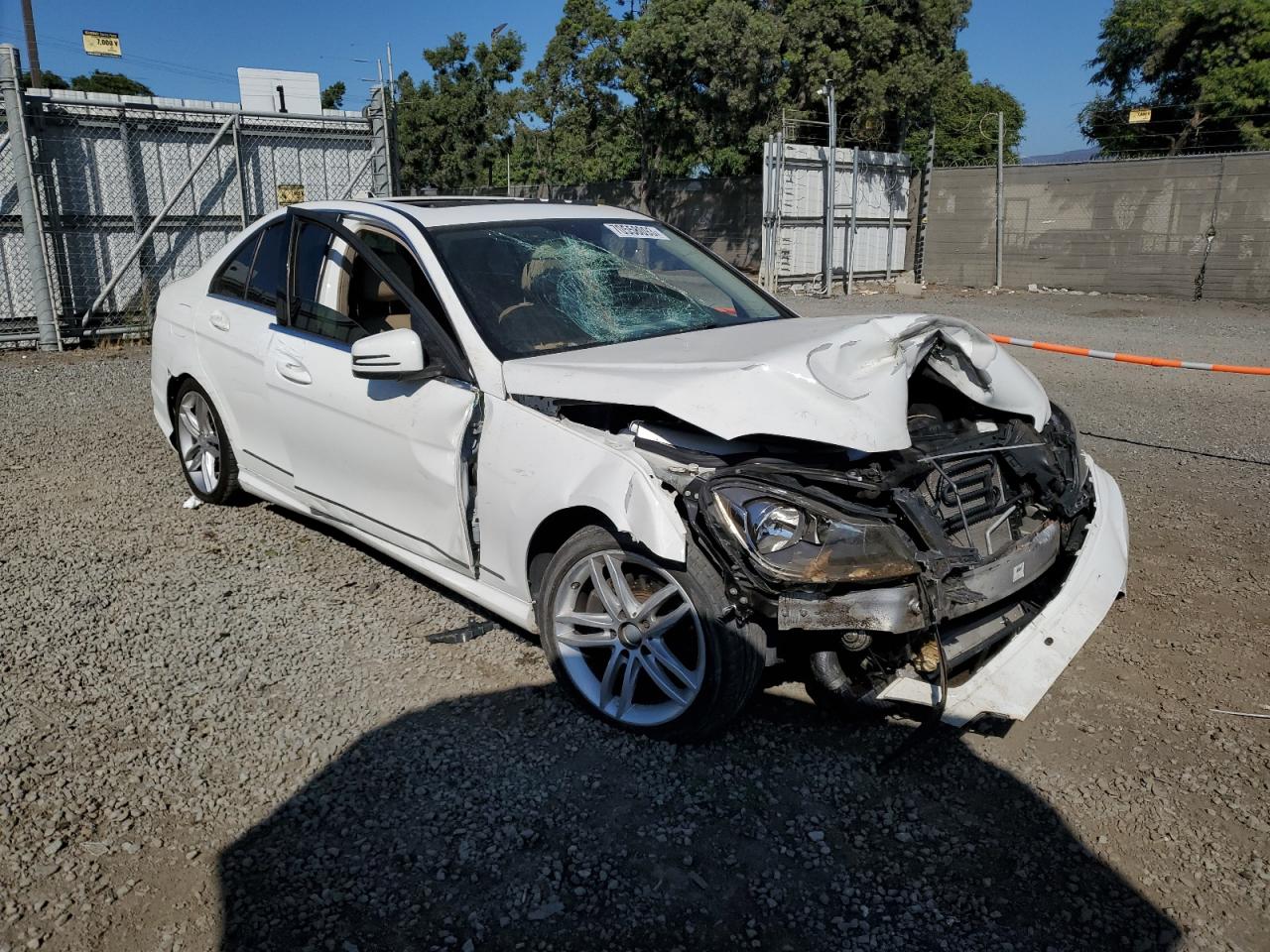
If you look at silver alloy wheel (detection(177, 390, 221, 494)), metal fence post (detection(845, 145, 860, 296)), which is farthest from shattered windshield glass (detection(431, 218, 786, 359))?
metal fence post (detection(845, 145, 860, 296))

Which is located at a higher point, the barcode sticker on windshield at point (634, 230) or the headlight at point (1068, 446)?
the barcode sticker on windshield at point (634, 230)

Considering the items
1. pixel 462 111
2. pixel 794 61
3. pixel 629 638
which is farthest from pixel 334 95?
pixel 629 638

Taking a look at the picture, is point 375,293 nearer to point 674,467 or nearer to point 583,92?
point 674,467

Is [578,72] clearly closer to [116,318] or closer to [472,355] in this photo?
[116,318]

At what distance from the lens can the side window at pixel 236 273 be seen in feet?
16.8

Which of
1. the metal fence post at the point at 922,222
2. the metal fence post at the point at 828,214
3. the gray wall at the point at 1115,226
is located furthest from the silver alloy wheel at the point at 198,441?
the metal fence post at the point at 922,222

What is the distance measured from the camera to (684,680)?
3.15 m

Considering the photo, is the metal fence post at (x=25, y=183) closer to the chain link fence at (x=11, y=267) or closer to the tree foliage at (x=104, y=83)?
the chain link fence at (x=11, y=267)

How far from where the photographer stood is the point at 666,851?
2.79m

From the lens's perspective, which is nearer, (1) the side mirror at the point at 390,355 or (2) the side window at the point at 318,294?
(1) the side mirror at the point at 390,355

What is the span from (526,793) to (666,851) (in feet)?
1.61

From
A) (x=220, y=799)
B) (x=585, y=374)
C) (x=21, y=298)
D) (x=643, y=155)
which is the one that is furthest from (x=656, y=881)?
(x=643, y=155)

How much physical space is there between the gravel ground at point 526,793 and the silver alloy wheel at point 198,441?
2.61 ft

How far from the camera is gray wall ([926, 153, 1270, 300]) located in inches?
695
